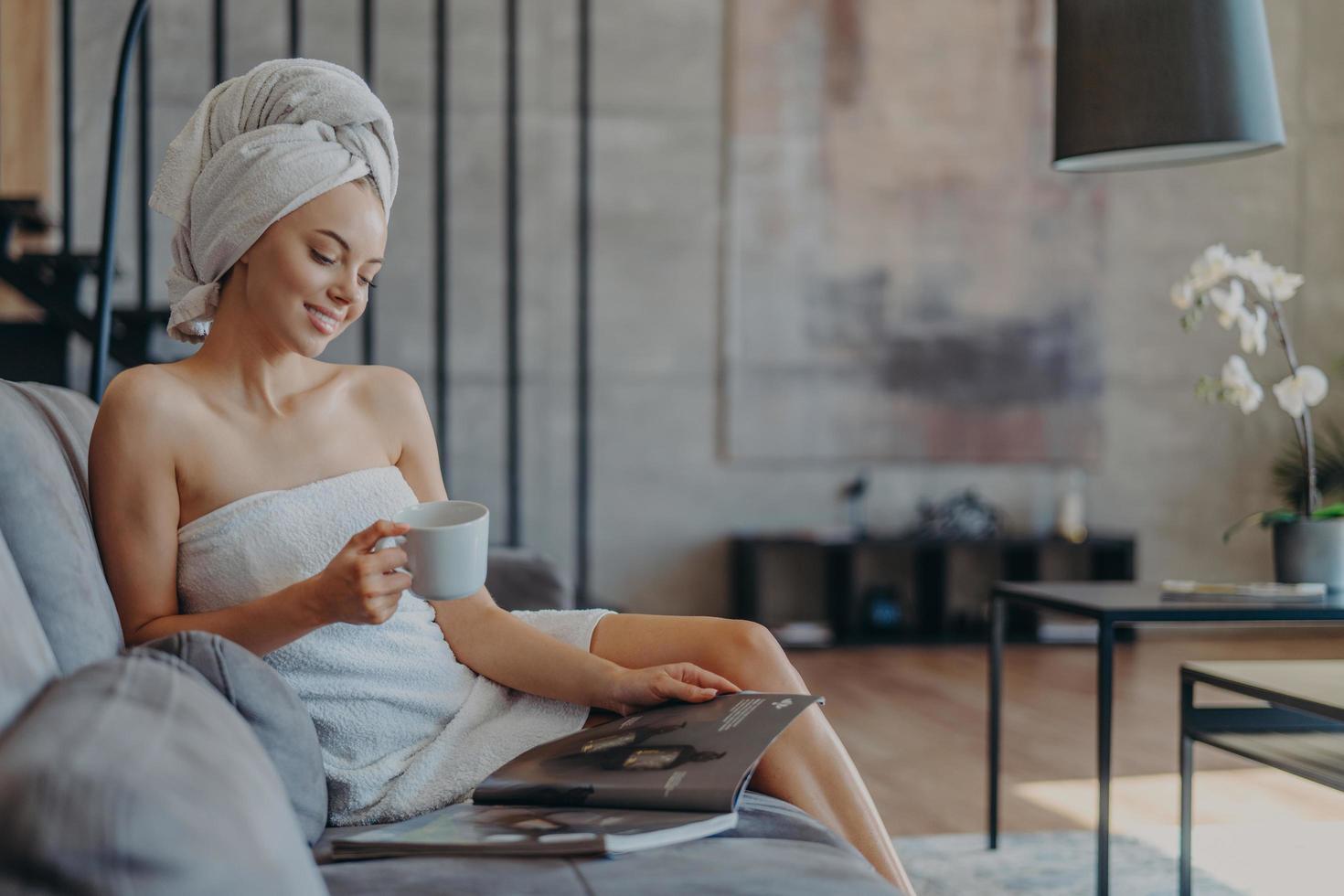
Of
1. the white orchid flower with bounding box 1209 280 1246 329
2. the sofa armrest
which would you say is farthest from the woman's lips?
the white orchid flower with bounding box 1209 280 1246 329

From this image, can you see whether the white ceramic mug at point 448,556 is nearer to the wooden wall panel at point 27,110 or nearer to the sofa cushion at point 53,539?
the sofa cushion at point 53,539

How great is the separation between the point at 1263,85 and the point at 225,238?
2.01 metres

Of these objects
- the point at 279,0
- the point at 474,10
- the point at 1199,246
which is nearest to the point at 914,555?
the point at 1199,246

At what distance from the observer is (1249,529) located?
617 centimetres

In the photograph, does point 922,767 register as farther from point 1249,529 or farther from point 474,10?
point 474,10

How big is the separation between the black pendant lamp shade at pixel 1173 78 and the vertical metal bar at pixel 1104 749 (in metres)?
0.95

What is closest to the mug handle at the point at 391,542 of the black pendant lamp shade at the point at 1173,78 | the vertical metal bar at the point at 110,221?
the vertical metal bar at the point at 110,221

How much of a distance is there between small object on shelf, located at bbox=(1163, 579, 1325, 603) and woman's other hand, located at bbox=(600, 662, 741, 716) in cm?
130

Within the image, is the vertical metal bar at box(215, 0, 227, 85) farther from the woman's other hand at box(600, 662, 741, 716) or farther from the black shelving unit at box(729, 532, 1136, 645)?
the black shelving unit at box(729, 532, 1136, 645)

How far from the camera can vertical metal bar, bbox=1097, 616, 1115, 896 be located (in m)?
2.28

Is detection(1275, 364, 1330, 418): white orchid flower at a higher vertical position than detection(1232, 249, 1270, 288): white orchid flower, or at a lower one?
lower

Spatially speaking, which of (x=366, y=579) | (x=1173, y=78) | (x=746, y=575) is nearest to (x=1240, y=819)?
(x=1173, y=78)

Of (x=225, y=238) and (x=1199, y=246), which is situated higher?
(x=1199, y=246)

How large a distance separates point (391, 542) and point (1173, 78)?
1.88 m
